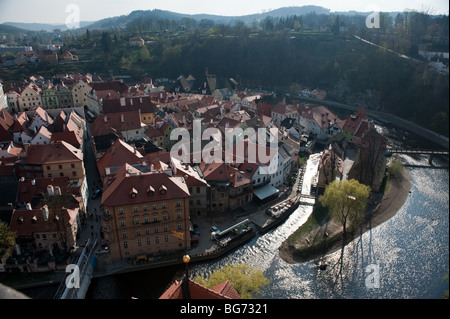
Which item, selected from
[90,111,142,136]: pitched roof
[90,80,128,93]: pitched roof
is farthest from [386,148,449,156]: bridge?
[90,80,128,93]: pitched roof

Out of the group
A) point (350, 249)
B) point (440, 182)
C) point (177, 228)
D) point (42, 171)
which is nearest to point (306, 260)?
point (350, 249)

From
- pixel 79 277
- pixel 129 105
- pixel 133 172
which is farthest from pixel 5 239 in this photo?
pixel 129 105

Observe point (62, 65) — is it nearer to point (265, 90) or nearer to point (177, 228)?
point (265, 90)

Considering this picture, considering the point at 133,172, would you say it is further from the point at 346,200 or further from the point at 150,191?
the point at 346,200

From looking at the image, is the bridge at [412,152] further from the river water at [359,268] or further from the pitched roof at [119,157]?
the pitched roof at [119,157]

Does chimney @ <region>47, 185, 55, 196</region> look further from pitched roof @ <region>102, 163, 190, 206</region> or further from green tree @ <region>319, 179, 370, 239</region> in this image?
green tree @ <region>319, 179, 370, 239</region>

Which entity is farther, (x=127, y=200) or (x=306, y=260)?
(x=306, y=260)
